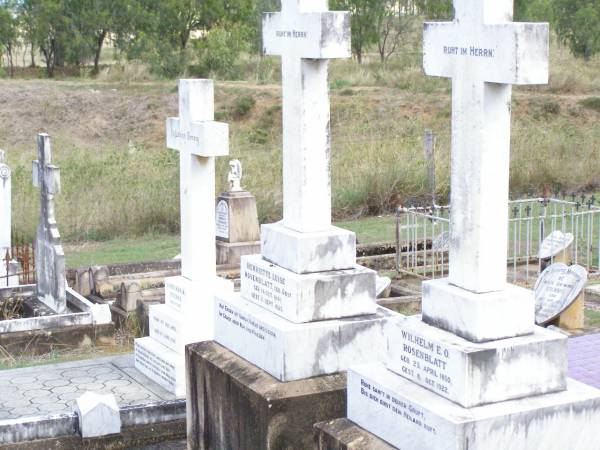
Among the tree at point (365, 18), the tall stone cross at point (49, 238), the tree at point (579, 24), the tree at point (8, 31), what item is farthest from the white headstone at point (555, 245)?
the tree at point (8, 31)

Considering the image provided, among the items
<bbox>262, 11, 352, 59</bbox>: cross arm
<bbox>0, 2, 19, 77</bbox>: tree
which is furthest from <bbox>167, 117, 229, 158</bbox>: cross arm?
<bbox>0, 2, 19, 77</bbox>: tree

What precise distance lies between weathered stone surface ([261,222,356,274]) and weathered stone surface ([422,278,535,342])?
1.31 metres

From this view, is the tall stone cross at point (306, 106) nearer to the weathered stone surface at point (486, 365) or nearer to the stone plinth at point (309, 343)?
the stone plinth at point (309, 343)

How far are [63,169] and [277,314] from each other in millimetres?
13754

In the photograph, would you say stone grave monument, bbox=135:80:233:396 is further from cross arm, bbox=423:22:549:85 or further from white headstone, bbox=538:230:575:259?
white headstone, bbox=538:230:575:259

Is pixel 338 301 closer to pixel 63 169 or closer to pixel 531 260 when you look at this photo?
pixel 531 260

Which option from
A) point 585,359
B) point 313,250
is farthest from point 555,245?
point 313,250

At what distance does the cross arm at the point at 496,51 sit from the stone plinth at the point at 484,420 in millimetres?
1347

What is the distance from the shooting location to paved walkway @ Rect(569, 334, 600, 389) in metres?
7.23

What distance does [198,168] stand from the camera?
25.6ft

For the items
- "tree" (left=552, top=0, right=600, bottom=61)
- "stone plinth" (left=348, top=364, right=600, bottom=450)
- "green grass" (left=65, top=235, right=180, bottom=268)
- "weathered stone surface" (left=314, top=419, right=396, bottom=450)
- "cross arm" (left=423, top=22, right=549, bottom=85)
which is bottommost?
"green grass" (left=65, top=235, right=180, bottom=268)

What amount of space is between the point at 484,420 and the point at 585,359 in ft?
12.0

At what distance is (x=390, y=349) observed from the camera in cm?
500

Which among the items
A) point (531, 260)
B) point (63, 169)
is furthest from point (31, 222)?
point (531, 260)
